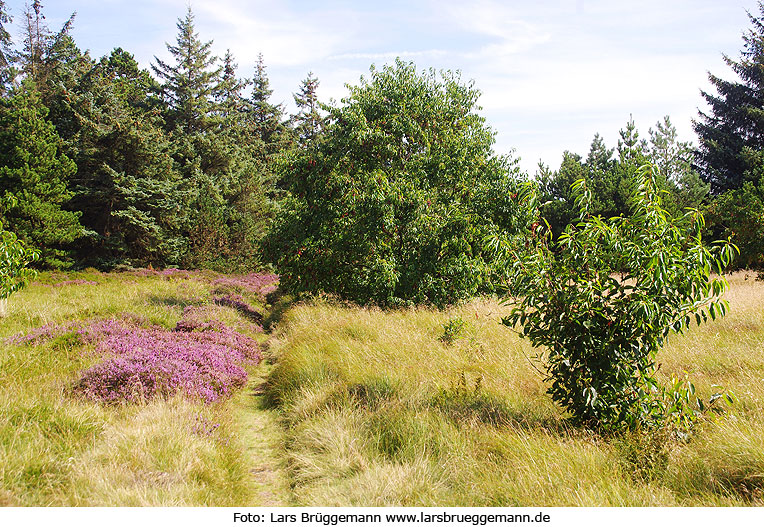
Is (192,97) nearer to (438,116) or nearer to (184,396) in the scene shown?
(438,116)

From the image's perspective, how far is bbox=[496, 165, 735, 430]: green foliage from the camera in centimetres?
427

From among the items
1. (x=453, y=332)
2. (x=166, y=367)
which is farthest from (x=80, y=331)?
(x=453, y=332)

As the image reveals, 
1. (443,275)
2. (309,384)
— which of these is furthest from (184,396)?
(443,275)

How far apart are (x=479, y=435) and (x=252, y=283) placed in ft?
75.8

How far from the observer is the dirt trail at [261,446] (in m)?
4.71

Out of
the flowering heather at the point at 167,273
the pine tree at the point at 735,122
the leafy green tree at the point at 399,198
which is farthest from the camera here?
the pine tree at the point at 735,122

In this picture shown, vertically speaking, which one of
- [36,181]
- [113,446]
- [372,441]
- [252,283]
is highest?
[36,181]

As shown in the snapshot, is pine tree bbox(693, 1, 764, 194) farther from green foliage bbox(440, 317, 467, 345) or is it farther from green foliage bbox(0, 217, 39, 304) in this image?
green foliage bbox(0, 217, 39, 304)

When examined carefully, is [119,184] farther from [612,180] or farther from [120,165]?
[612,180]

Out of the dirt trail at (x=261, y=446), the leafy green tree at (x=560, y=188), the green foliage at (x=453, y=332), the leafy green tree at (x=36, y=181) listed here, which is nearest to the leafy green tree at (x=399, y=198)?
the green foliage at (x=453, y=332)

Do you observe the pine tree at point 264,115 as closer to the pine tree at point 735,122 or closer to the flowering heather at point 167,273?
the flowering heather at point 167,273

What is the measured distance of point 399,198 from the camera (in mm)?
13047

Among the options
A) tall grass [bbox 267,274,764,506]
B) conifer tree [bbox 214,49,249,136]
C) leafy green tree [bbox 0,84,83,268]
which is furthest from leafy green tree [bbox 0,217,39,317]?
conifer tree [bbox 214,49,249,136]

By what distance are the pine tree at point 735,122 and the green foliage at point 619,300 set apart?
3845cm
